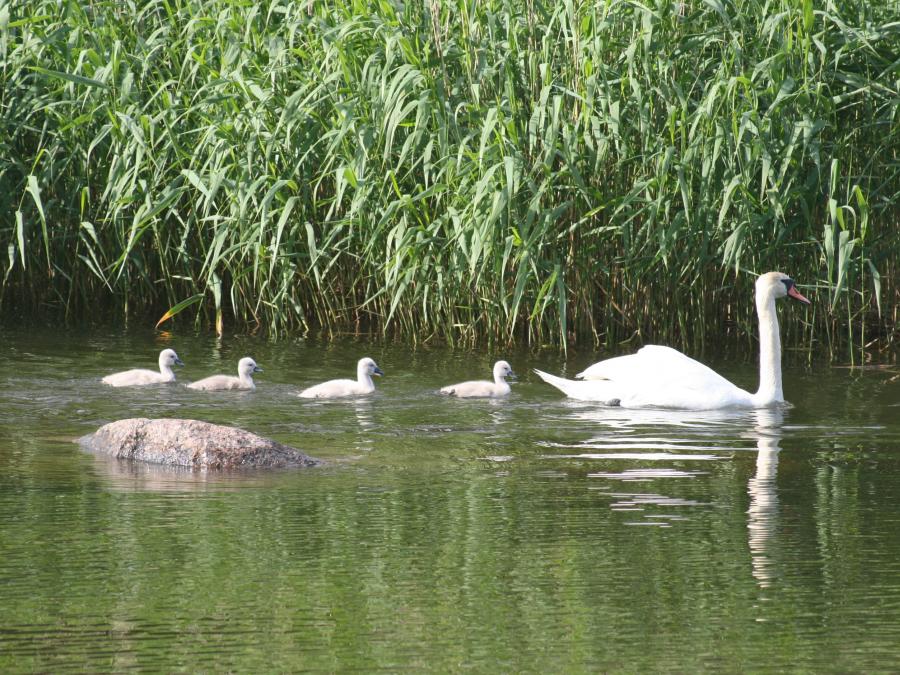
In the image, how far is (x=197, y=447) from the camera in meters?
6.96

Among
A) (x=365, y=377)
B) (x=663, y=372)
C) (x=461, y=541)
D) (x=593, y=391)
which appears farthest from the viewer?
(x=365, y=377)

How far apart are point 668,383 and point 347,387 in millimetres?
1932

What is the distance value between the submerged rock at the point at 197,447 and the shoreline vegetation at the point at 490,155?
3114 millimetres

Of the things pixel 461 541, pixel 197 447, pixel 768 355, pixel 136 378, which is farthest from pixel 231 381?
pixel 461 541

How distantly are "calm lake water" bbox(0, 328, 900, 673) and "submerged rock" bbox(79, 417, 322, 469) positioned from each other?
0.18 metres

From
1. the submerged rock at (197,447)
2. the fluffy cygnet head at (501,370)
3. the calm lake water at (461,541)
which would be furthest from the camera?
the fluffy cygnet head at (501,370)

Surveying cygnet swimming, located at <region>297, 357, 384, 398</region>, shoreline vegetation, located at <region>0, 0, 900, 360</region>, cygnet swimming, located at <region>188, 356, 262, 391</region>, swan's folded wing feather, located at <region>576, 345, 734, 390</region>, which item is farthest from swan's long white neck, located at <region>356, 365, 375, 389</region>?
swan's folded wing feather, located at <region>576, 345, 734, 390</region>

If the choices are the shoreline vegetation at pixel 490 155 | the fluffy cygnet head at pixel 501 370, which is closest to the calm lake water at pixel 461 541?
the fluffy cygnet head at pixel 501 370

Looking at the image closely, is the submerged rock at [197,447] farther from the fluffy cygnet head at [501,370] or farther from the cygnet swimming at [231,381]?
the fluffy cygnet head at [501,370]

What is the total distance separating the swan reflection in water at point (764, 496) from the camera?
5.14 meters

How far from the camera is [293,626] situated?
438cm

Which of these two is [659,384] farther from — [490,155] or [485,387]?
[490,155]

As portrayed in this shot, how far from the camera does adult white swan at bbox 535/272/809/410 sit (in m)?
8.79

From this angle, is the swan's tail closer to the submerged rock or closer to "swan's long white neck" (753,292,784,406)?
"swan's long white neck" (753,292,784,406)
